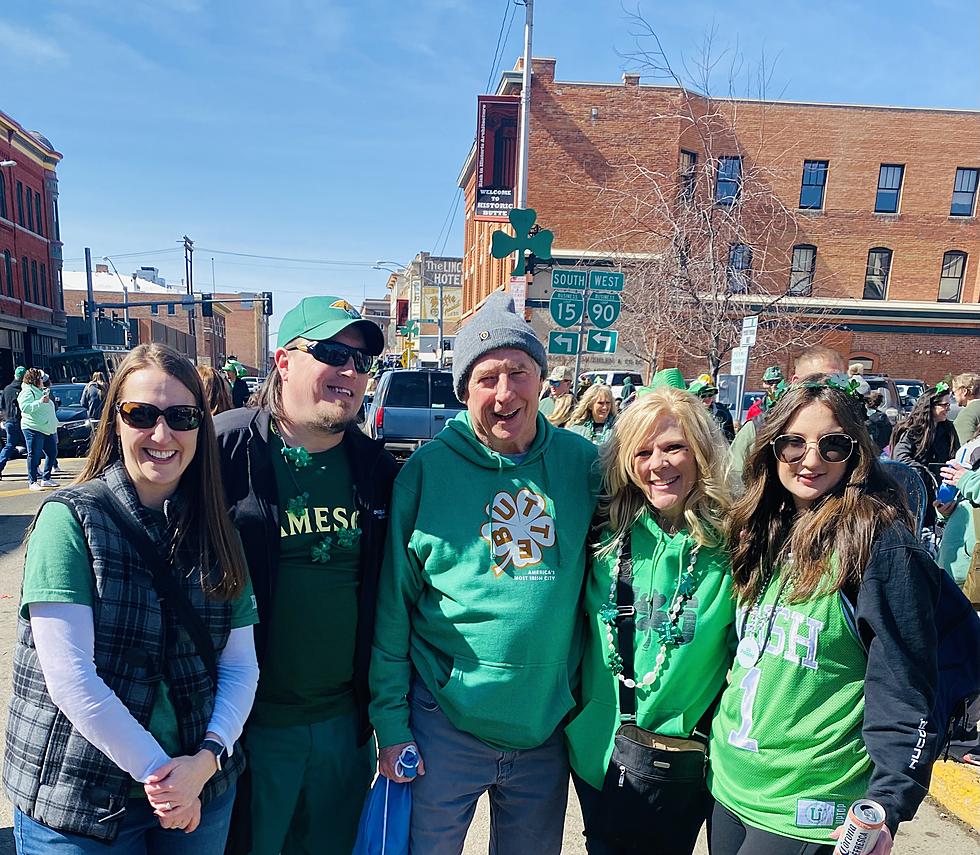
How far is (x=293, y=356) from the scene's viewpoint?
2.21m

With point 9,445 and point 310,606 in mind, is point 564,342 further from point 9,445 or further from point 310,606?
point 9,445

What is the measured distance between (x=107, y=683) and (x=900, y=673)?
2056 mm

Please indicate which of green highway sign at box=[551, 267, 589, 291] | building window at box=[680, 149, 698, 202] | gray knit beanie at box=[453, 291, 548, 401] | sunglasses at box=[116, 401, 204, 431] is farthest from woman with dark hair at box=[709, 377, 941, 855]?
building window at box=[680, 149, 698, 202]

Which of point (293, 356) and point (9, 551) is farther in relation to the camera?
point (9, 551)

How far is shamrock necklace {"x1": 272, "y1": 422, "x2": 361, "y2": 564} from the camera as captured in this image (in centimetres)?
212

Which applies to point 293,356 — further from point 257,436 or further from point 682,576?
point 682,576

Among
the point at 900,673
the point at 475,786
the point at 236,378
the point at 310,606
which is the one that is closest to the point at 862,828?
the point at 900,673

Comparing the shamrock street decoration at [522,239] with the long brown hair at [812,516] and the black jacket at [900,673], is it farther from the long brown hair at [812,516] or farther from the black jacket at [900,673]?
the black jacket at [900,673]

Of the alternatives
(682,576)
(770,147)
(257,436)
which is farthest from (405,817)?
(770,147)

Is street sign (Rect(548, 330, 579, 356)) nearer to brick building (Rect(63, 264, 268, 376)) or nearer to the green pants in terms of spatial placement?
the green pants

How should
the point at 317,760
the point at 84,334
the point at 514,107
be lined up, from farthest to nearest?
the point at 84,334 → the point at 514,107 → the point at 317,760

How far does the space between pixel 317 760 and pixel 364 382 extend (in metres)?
1.33

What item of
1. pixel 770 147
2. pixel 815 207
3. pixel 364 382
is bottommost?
pixel 364 382

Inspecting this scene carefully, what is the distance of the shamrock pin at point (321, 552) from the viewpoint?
2108 mm
